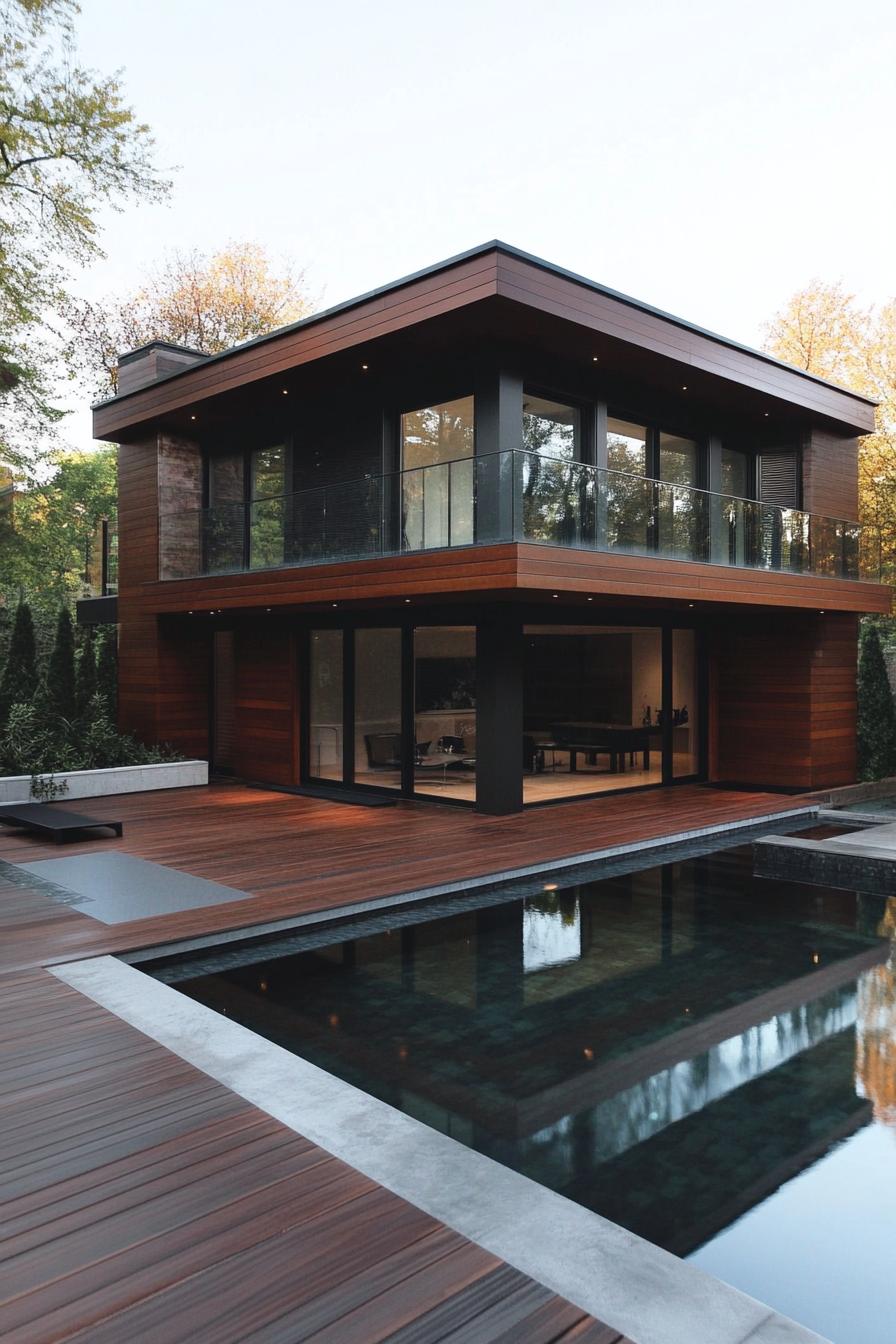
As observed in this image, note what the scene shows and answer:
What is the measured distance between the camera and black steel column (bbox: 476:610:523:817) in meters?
11.2

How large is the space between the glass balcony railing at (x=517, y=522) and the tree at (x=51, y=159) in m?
6.44

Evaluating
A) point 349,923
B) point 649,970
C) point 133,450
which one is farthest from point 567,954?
point 133,450

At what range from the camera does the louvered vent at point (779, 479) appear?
14.7 metres

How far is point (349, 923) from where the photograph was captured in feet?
23.1

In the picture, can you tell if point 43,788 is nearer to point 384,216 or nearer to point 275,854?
point 275,854

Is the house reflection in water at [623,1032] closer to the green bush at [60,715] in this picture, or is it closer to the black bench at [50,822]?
the black bench at [50,822]

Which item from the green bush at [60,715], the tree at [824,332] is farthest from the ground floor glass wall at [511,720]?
the tree at [824,332]

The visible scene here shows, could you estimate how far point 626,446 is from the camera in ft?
41.7

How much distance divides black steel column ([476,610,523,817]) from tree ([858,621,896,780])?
6.78 meters

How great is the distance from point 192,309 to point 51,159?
11.2 meters

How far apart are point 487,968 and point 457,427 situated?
23.4 feet

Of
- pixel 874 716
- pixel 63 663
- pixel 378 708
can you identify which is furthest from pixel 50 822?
pixel 874 716

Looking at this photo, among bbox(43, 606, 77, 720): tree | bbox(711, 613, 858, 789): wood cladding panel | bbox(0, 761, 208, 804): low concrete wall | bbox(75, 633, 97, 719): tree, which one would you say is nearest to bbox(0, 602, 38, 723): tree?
bbox(43, 606, 77, 720): tree

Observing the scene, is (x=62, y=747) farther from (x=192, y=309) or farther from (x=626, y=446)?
(x=192, y=309)
